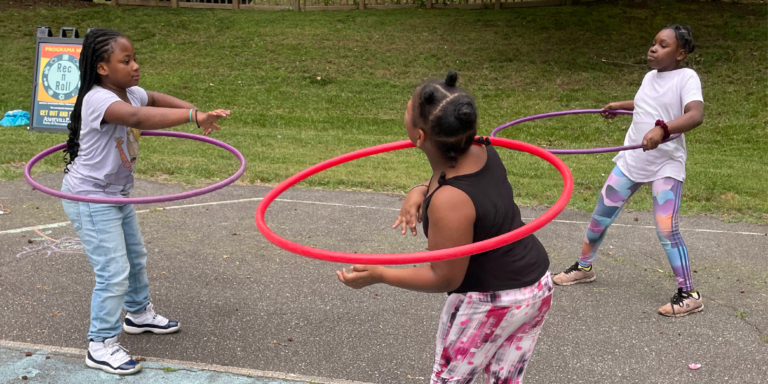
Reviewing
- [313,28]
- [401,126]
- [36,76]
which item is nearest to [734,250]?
[401,126]

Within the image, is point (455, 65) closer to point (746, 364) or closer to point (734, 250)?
point (734, 250)

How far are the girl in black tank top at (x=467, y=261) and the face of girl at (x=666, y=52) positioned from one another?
2.56 meters

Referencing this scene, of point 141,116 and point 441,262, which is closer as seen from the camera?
point 441,262

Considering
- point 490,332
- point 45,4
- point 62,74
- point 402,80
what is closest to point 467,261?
point 490,332

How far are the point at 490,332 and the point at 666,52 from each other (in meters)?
2.94

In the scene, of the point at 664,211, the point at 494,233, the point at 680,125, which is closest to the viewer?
the point at 494,233

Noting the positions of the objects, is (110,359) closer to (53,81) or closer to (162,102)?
(162,102)

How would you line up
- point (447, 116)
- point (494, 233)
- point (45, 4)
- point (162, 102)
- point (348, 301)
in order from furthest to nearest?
point (45, 4) < point (348, 301) < point (162, 102) < point (494, 233) < point (447, 116)

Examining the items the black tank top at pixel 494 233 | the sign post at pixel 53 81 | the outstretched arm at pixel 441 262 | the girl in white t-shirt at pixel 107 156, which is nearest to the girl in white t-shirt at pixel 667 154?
the black tank top at pixel 494 233

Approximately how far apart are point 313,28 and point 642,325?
15.6m

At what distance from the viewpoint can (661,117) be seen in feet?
15.6

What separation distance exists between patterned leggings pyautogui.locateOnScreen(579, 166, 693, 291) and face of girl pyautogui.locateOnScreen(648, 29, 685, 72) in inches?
31.1

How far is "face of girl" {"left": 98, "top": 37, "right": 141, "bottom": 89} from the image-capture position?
3596 mm

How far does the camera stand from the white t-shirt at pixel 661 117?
464 cm
